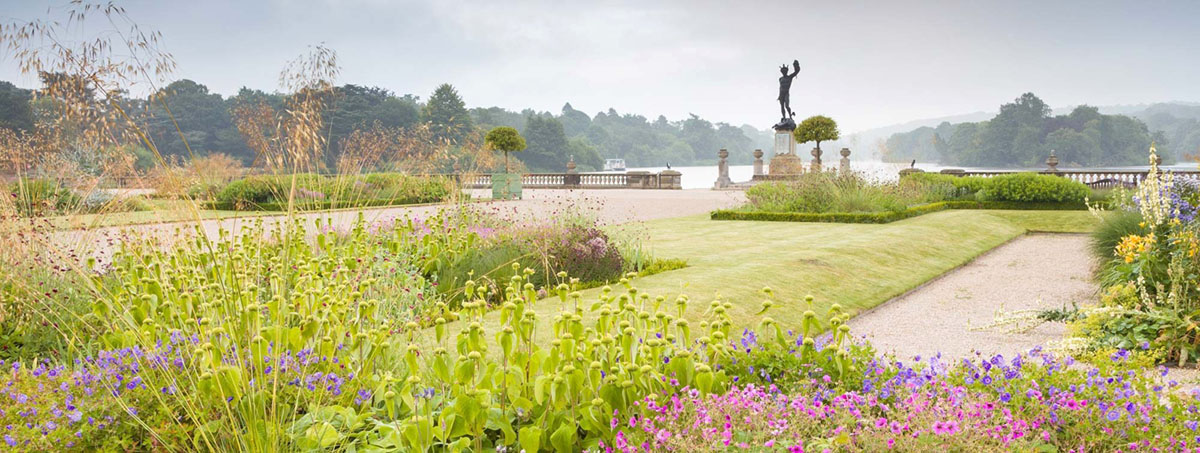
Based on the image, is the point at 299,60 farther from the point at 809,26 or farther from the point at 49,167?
the point at 809,26

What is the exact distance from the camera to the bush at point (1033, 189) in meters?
18.2

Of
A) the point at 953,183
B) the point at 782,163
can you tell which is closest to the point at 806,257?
the point at 953,183

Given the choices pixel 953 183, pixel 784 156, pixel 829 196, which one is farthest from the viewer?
pixel 784 156

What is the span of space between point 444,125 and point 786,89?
2932 cm

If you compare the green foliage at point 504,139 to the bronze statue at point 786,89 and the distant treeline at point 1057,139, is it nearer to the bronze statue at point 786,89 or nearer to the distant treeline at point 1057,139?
the bronze statue at point 786,89

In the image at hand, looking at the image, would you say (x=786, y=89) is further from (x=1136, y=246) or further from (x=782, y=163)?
(x=1136, y=246)

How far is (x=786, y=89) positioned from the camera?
3453cm

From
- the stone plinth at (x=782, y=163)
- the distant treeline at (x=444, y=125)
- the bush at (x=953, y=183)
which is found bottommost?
the bush at (x=953, y=183)

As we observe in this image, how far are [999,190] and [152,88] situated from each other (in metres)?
20.0

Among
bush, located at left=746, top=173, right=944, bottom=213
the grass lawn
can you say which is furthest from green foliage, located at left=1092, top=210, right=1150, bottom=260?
bush, located at left=746, top=173, right=944, bottom=213

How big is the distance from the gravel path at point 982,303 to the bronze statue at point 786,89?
23387 mm

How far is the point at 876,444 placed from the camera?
229 centimetres

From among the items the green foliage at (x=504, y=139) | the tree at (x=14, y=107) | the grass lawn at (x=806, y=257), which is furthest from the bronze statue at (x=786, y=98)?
the tree at (x=14, y=107)

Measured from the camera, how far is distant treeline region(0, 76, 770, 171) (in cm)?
1606
